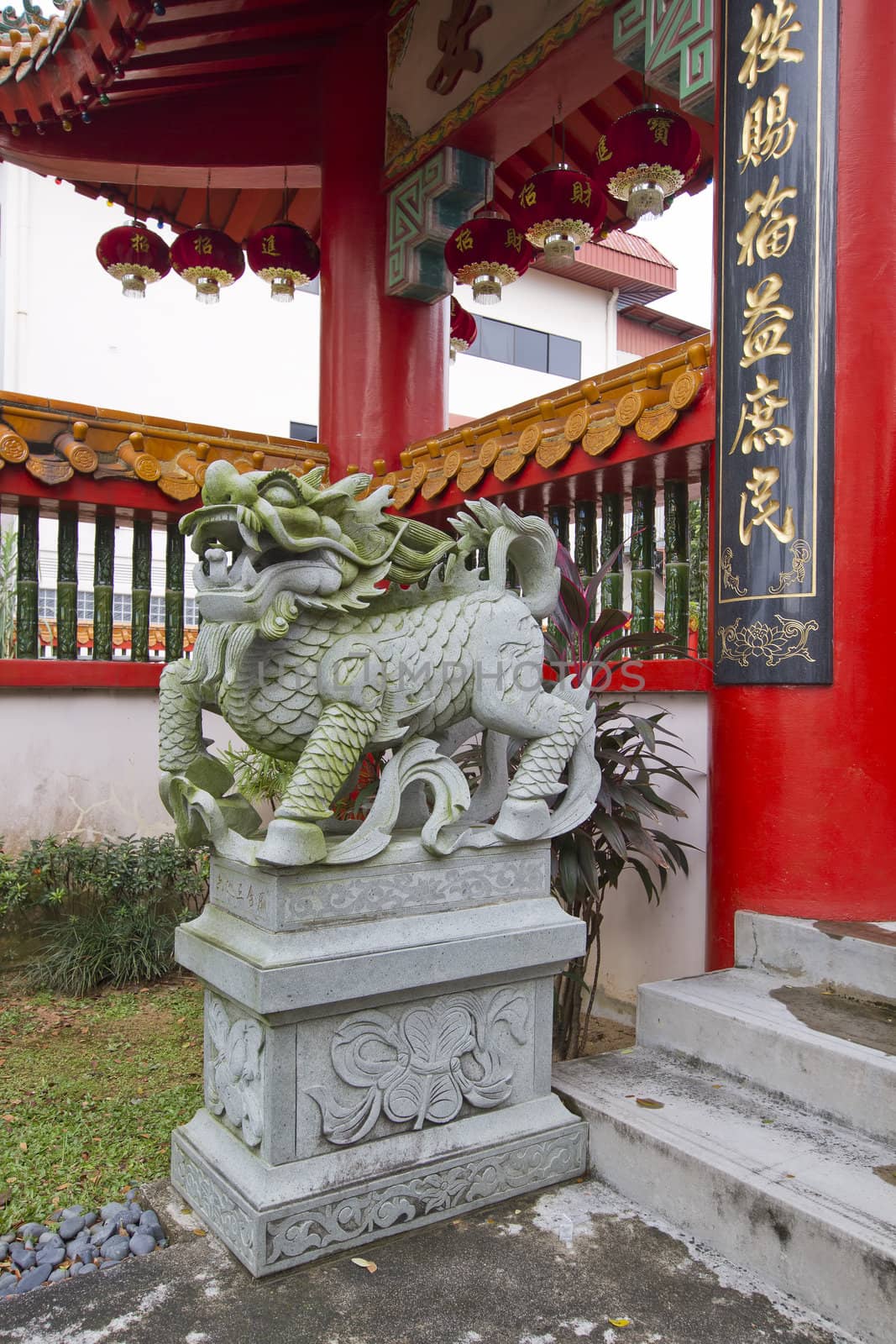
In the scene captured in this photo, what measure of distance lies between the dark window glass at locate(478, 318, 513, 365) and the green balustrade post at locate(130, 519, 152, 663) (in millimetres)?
13043

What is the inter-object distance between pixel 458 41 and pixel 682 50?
2.34m

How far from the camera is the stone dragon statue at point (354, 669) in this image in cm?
226

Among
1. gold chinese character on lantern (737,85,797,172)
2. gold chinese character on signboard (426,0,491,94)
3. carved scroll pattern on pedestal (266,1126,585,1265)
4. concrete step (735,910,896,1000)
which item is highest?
gold chinese character on signboard (426,0,491,94)

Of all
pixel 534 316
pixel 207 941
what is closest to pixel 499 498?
pixel 207 941

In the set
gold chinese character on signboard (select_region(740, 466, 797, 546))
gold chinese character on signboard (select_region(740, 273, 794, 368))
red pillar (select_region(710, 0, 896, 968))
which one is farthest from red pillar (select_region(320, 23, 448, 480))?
red pillar (select_region(710, 0, 896, 968))

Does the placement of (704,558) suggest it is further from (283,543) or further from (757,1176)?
(757,1176)

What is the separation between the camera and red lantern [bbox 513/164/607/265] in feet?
19.4

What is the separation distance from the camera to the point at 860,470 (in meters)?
3.18

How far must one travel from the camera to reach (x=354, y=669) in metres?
2.33

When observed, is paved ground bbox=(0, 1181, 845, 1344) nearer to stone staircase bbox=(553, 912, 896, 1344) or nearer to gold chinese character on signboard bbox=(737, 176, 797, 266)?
stone staircase bbox=(553, 912, 896, 1344)

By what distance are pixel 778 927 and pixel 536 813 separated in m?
1.18

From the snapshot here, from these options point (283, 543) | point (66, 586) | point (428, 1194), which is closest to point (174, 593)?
point (66, 586)

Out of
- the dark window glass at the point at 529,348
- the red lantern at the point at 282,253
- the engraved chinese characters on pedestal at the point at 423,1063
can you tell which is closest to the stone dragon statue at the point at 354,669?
the engraved chinese characters on pedestal at the point at 423,1063

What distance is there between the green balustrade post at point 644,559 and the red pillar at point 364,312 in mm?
2219
